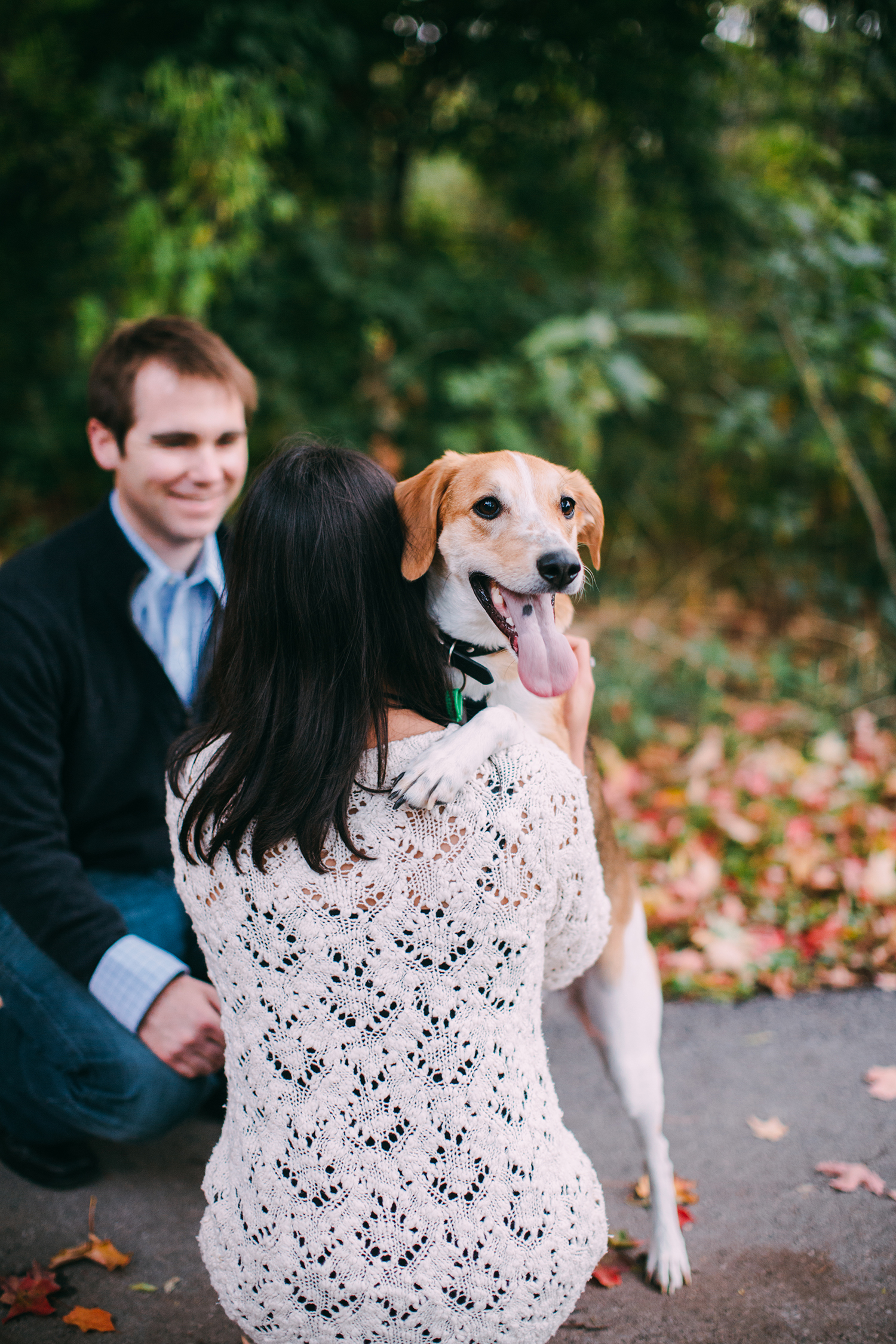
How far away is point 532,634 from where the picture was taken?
196 centimetres

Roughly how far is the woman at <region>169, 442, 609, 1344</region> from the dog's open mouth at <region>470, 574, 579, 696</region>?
346mm

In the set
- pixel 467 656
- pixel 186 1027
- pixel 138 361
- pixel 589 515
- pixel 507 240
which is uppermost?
pixel 507 240

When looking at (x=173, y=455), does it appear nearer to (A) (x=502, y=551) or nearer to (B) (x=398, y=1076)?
(A) (x=502, y=551)

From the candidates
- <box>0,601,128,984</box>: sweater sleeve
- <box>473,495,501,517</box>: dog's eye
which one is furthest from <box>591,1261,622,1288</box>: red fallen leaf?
<box>473,495,501,517</box>: dog's eye

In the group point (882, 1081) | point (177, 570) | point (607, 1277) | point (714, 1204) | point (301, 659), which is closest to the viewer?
point (301, 659)

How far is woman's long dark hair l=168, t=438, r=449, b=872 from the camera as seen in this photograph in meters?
1.41

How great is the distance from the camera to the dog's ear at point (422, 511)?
175 centimetres

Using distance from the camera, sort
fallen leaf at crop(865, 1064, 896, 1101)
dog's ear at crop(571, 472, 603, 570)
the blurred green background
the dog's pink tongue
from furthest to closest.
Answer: the blurred green background
fallen leaf at crop(865, 1064, 896, 1101)
dog's ear at crop(571, 472, 603, 570)
the dog's pink tongue

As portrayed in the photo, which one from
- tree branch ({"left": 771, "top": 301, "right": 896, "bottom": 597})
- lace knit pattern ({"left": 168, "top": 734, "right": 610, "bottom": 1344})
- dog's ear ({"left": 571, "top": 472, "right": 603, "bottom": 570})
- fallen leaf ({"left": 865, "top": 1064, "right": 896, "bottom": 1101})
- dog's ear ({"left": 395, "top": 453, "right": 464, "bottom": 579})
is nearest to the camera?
lace knit pattern ({"left": 168, "top": 734, "right": 610, "bottom": 1344})

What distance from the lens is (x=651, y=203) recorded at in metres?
5.91

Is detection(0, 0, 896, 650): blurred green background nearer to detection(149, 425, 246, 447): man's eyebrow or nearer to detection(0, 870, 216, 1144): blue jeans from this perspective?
A: detection(149, 425, 246, 447): man's eyebrow

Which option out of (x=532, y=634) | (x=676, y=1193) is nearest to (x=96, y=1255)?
(x=676, y=1193)

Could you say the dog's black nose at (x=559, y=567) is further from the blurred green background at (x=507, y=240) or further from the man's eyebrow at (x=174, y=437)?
the blurred green background at (x=507, y=240)

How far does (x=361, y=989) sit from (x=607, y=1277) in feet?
4.23
